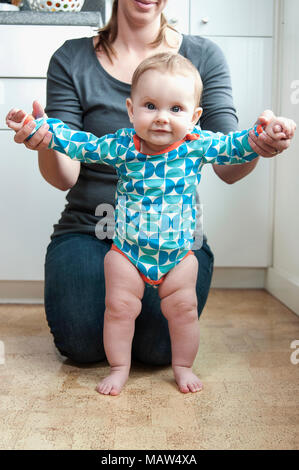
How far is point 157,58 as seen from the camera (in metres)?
0.97

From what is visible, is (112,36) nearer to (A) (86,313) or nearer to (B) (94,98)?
(B) (94,98)

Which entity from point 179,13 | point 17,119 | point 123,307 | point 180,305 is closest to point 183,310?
point 180,305

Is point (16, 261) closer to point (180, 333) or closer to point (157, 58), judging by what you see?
point (180, 333)

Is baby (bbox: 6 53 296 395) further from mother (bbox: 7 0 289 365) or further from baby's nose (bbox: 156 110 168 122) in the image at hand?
mother (bbox: 7 0 289 365)

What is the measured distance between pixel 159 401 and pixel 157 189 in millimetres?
395

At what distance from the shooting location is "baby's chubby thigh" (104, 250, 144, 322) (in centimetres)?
104

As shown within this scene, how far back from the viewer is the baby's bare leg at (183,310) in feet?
3.44

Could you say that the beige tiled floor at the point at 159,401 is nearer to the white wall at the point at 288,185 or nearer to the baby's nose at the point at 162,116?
the white wall at the point at 288,185

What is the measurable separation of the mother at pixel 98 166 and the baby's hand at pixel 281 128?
0.26 metres

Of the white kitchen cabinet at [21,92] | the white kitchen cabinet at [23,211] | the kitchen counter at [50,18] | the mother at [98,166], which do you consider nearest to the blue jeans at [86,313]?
the mother at [98,166]

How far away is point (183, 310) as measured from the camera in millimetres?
1054

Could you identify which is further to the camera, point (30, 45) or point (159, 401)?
point (30, 45)

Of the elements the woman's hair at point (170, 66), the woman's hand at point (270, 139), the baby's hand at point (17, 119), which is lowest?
the woman's hand at point (270, 139)

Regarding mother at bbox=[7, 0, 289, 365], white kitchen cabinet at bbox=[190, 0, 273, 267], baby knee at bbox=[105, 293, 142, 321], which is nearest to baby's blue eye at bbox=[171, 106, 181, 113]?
mother at bbox=[7, 0, 289, 365]
